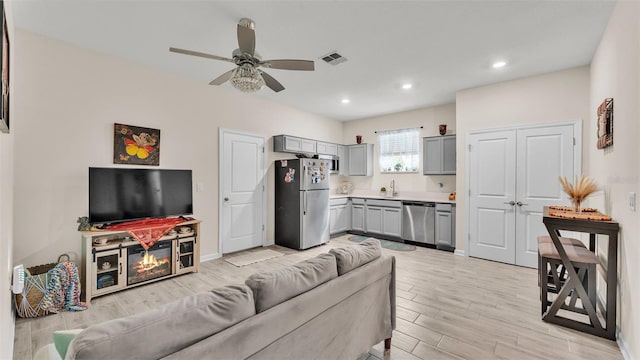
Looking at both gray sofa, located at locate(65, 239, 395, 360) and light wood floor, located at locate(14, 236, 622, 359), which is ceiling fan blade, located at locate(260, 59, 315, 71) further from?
light wood floor, located at locate(14, 236, 622, 359)

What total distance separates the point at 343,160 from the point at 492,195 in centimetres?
331

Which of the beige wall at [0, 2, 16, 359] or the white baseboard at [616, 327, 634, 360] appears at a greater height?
the beige wall at [0, 2, 16, 359]

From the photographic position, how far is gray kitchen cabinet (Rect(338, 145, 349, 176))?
6652mm

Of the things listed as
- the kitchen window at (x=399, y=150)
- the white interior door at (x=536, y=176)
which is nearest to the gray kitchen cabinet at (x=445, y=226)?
the white interior door at (x=536, y=176)

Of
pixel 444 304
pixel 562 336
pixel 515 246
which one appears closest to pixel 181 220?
pixel 444 304

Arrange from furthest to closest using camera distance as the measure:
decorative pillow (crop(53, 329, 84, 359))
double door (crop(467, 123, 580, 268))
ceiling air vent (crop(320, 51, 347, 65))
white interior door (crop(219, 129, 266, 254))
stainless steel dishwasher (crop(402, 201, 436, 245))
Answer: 1. stainless steel dishwasher (crop(402, 201, 436, 245))
2. white interior door (crop(219, 129, 266, 254))
3. double door (crop(467, 123, 580, 268))
4. ceiling air vent (crop(320, 51, 347, 65))
5. decorative pillow (crop(53, 329, 84, 359))

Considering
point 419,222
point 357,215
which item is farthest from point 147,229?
point 419,222

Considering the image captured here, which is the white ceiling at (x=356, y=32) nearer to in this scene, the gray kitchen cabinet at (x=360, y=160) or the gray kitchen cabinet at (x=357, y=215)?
the gray kitchen cabinet at (x=360, y=160)

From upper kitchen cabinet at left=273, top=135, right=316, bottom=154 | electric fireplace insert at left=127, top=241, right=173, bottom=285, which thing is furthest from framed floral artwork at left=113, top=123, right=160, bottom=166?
upper kitchen cabinet at left=273, top=135, right=316, bottom=154

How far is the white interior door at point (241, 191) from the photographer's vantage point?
4500 mm

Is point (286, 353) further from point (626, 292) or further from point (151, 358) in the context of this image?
point (626, 292)

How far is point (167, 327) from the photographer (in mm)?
948

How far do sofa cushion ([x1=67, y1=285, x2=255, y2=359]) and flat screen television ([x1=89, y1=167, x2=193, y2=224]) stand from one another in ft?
8.97

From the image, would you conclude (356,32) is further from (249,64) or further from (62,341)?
(62,341)
